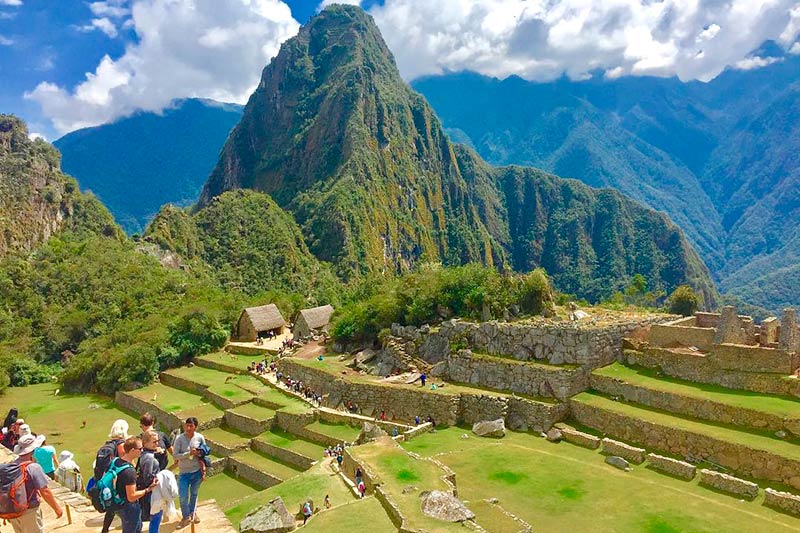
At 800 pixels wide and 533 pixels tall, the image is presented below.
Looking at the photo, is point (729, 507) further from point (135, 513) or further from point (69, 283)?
point (69, 283)

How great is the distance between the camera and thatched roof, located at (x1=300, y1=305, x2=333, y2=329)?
130 feet

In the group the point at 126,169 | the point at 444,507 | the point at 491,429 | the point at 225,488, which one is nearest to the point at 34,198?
the point at 225,488

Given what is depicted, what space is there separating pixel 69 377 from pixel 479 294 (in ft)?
96.3

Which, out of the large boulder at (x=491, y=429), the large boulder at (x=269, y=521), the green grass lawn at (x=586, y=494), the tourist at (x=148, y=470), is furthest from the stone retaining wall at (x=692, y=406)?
the tourist at (x=148, y=470)

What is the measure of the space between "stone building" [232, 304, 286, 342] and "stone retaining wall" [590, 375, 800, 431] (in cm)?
2699

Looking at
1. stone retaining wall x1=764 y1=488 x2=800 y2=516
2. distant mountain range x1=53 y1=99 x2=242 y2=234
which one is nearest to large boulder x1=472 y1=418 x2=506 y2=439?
stone retaining wall x1=764 y1=488 x2=800 y2=516

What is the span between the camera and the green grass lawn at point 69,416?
1064 inches

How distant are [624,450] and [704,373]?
14.3 ft

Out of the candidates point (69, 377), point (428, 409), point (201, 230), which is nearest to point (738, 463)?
point (428, 409)

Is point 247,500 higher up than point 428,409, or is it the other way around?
point 428,409

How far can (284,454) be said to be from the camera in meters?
22.4

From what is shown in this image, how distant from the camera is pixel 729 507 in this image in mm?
13750

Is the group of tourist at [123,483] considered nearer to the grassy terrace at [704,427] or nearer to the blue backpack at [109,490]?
the blue backpack at [109,490]

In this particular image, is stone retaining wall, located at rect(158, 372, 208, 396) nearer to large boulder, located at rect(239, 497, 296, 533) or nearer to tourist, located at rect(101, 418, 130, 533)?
large boulder, located at rect(239, 497, 296, 533)
